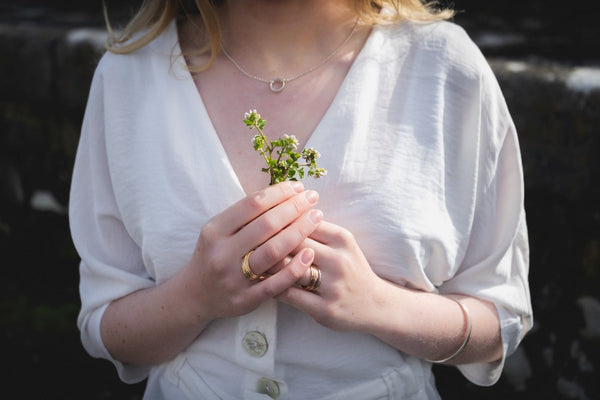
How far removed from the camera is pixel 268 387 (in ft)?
4.46

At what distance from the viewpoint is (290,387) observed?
54.6 inches

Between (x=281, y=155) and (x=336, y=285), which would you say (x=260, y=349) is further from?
(x=281, y=155)

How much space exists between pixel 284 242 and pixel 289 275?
6 centimetres

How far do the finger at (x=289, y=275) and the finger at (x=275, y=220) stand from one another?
0.02 m

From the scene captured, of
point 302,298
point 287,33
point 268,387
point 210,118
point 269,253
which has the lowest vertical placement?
point 268,387

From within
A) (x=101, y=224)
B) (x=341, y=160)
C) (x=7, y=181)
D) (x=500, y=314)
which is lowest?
(x=7, y=181)

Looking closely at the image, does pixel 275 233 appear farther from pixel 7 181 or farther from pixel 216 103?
pixel 7 181

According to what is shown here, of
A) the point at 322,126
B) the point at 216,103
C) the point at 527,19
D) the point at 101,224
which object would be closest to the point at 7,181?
the point at 101,224

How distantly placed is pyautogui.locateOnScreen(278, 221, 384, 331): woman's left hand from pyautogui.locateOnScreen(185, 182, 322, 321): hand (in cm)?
5

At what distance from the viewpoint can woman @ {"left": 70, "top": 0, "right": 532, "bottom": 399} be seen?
1290mm

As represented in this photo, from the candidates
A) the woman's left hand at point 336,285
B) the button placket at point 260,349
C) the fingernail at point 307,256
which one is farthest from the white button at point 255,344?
the fingernail at point 307,256

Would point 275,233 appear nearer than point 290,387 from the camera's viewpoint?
Yes

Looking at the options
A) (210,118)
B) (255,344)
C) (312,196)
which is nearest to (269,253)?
(312,196)

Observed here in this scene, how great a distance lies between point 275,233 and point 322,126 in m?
0.29
